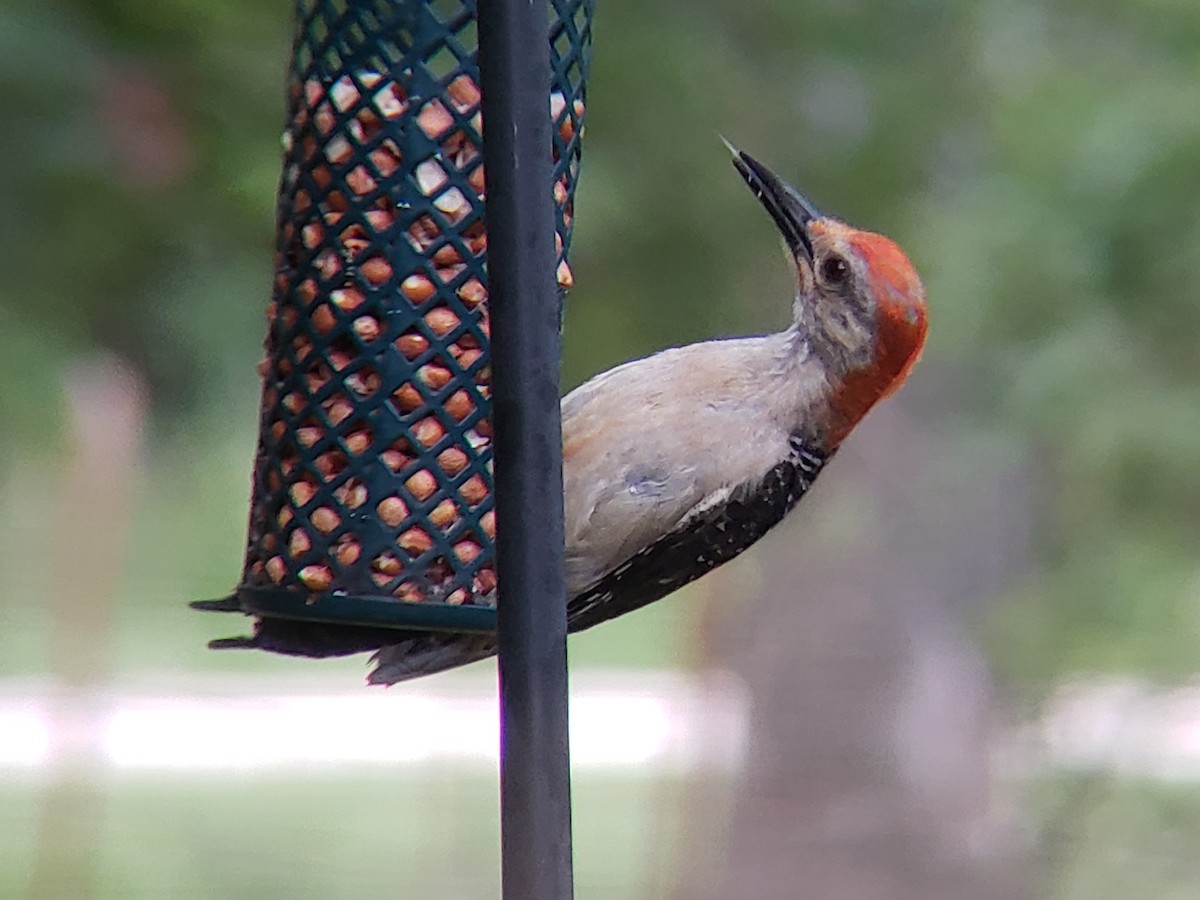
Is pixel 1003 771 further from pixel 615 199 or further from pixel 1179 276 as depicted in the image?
pixel 615 199

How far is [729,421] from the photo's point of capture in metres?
3.89

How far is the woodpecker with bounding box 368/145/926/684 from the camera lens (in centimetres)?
379

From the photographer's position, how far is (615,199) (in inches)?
218

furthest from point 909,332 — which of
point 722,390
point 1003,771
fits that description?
point 1003,771

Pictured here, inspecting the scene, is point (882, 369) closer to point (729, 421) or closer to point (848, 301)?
point (848, 301)

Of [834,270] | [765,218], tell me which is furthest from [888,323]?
[765,218]

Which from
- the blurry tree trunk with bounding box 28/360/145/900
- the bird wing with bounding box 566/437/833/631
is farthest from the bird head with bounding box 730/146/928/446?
the blurry tree trunk with bounding box 28/360/145/900

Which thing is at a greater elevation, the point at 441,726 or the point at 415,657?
the point at 441,726

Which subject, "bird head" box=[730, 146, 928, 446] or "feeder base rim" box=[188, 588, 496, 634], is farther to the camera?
"bird head" box=[730, 146, 928, 446]

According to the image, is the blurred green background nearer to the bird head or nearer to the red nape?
the bird head

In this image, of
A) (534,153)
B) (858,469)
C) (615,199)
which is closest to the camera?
(534,153)

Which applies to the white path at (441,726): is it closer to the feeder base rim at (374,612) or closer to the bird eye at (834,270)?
the bird eye at (834,270)

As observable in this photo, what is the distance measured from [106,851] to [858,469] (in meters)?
4.50

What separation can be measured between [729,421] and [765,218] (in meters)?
2.34
